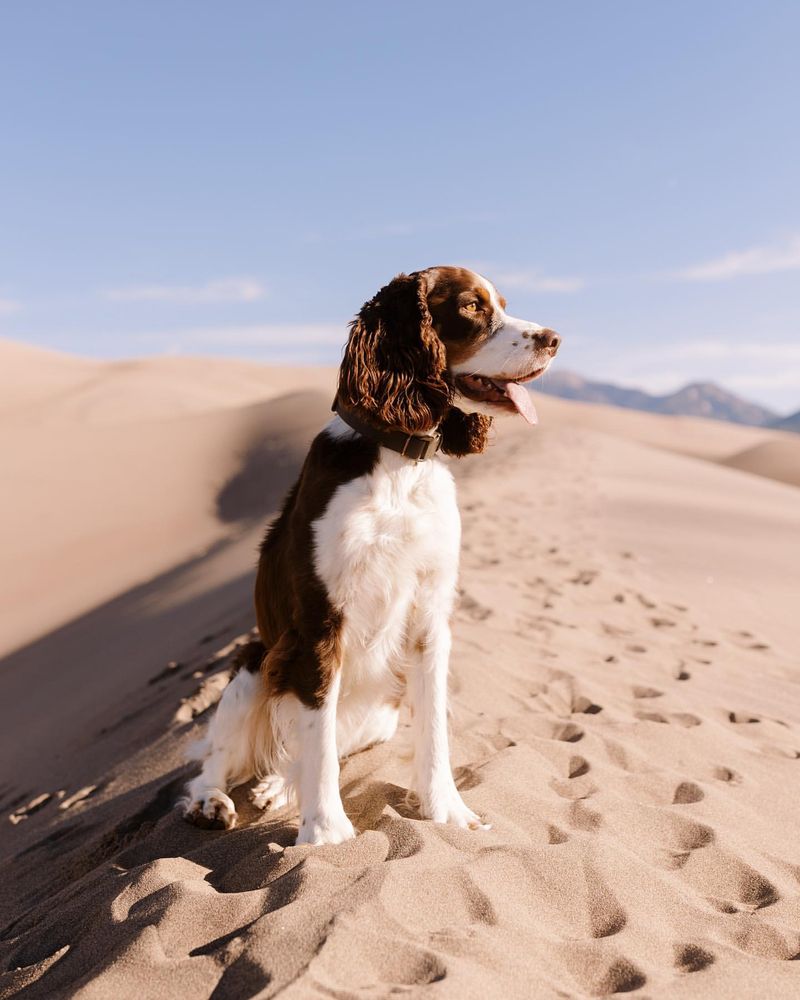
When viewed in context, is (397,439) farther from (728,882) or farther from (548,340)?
(728,882)

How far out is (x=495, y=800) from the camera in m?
3.38

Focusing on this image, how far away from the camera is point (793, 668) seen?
6.19m

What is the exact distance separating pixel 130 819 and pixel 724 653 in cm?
443

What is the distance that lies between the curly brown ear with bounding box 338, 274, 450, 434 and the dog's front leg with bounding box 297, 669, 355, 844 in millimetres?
938

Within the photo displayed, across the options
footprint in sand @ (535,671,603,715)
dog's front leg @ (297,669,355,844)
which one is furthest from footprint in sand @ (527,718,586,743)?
dog's front leg @ (297,669,355,844)

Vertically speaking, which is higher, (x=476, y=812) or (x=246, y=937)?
(x=246, y=937)

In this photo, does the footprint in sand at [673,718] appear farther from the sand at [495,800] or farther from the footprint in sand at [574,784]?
the footprint in sand at [574,784]

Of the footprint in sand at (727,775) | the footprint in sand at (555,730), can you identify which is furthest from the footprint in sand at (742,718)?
the footprint in sand at (555,730)

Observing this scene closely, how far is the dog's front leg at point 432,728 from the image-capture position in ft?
10.5

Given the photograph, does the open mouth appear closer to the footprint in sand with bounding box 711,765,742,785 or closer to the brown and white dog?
the brown and white dog

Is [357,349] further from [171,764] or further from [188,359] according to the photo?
[188,359]

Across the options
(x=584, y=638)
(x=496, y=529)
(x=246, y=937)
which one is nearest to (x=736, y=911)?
(x=246, y=937)

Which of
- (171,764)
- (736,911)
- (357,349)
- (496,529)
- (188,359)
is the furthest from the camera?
(188,359)

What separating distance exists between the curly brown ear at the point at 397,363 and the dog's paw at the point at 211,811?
5.21 feet
